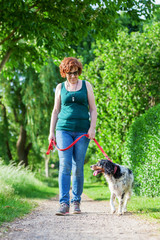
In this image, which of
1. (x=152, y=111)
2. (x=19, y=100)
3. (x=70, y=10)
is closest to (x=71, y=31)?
(x=70, y=10)

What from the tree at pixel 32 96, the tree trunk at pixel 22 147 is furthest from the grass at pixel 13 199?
the tree trunk at pixel 22 147

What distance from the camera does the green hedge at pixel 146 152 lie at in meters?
7.07

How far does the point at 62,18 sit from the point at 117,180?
406 centimetres

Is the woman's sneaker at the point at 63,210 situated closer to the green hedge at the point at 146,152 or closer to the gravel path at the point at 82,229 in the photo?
the gravel path at the point at 82,229

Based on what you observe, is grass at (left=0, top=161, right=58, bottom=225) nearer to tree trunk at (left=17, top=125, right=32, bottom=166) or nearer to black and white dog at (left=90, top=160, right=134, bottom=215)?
black and white dog at (left=90, top=160, right=134, bottom=215)

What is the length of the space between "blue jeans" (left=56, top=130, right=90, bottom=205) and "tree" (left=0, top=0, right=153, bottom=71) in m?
2.75

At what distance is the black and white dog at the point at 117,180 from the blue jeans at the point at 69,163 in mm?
358

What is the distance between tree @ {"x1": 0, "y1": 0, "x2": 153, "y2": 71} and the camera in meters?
7.10

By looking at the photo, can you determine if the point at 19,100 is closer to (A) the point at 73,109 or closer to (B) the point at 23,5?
(B) the point at 23,5

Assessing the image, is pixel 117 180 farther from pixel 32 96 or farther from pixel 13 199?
pixel 32 96

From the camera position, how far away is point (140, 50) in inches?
417

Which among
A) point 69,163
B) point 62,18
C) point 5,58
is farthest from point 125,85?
point 69,163

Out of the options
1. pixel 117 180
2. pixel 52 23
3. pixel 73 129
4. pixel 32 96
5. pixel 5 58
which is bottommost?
pixel 117 180

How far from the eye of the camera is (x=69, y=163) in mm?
4992
